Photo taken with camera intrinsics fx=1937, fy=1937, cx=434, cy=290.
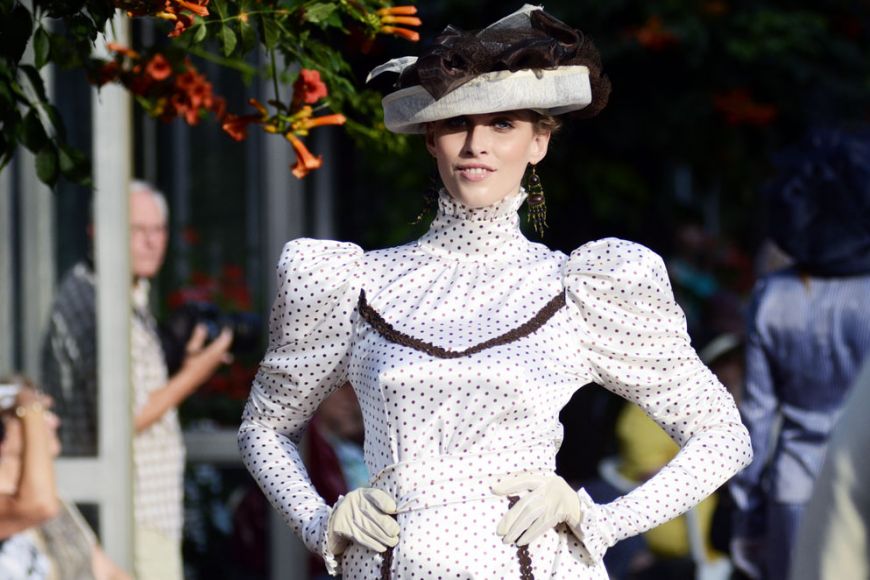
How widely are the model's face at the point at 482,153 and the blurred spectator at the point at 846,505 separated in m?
1.27

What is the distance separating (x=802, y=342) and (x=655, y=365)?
263 centimetres

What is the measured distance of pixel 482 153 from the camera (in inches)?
124

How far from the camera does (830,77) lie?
8039mm

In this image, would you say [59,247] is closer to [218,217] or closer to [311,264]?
[218,217]

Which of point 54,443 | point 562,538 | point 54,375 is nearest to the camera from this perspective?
point 562,538

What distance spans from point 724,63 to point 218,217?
2166mm

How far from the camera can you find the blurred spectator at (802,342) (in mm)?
5680

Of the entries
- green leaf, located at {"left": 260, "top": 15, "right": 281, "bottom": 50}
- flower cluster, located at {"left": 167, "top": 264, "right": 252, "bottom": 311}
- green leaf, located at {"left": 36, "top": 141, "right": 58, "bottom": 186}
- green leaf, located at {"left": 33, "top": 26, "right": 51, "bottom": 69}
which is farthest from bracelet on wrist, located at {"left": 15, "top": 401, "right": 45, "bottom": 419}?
flower cluster, located at {"left": 167, "top": 264, "right": 252, "bottom": 311}

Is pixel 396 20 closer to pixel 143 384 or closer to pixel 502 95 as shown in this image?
pixel 502 95

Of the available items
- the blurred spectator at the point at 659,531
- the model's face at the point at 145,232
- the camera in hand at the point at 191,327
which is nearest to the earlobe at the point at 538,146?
the model's face at the point at 145,232

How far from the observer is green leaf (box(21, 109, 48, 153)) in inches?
137

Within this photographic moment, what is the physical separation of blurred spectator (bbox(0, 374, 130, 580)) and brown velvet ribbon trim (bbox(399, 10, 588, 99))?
6.16 feet

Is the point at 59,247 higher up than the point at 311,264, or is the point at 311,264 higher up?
the point at 311,264

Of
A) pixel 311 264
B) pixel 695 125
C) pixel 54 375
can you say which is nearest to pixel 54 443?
pixel 54 375
